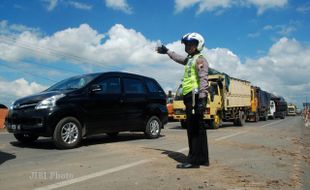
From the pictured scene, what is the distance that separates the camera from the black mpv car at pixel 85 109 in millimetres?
9156

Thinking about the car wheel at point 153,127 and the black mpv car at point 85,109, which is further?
the car wheel at point 153,127

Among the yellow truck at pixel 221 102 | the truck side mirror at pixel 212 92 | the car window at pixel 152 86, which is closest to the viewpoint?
the car window at pixel 152 86

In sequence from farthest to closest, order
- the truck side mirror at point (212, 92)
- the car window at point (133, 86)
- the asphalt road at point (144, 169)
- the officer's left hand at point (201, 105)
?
the truck side mirror at point (212, 92)
the car window at point (133, 86)
the officer's left hand at point (201, 105)
the asphalt road at point (144, 169)

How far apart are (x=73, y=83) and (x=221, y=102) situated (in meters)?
11.4

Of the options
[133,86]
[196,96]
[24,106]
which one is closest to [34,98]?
[24,106]

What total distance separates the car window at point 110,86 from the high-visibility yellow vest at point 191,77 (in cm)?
358

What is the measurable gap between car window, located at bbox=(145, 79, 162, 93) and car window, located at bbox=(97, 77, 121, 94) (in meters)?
1.47

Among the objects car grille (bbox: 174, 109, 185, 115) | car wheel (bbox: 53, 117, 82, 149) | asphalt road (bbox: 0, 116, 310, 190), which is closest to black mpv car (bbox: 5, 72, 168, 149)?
car wheel (bbox: 53, 117, 82, 149)

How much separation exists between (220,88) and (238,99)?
426 centimetres

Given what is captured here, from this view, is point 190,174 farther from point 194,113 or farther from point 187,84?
point 187,84

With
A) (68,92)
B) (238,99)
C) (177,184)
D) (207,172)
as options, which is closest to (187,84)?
(207,172)

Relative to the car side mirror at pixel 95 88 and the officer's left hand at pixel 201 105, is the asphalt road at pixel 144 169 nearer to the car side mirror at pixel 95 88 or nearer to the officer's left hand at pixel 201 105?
the officer's left hand at pixel 201 105

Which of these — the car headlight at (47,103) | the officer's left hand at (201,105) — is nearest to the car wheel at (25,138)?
the car headlight at (47,103)

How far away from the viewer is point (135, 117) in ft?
37.3
